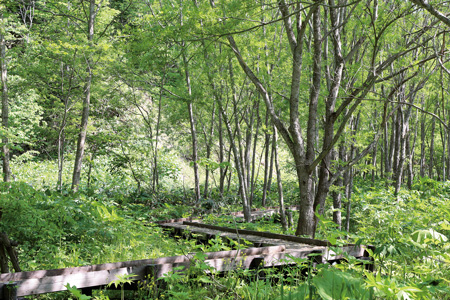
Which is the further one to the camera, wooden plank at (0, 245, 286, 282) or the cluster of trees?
the cluster of trees

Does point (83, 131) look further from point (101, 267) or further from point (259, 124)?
point (259, 124)

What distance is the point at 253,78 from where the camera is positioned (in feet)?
20.9

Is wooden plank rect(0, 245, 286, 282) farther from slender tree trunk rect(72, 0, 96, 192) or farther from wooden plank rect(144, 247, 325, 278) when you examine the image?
slender tree trunk rect(72, 0, 96, 192)

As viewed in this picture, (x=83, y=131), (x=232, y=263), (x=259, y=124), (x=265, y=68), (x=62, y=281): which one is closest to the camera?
(x=62, y=281)

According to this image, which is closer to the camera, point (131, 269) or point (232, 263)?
point (131, 269)

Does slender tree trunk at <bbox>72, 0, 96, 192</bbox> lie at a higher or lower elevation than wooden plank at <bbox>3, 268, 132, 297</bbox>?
higher

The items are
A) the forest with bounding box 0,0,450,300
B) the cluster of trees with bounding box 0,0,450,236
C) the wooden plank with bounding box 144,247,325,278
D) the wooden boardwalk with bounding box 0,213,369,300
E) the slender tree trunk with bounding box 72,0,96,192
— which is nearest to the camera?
the wooden boardwalk with bounding box 0,213,369,300

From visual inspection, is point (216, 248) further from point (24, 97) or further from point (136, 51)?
point (24, 97)

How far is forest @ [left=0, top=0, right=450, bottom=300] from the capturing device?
3.06 metres

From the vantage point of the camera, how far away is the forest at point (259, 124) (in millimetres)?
3061

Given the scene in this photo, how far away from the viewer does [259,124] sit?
499 inches

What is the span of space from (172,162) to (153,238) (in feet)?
40.7

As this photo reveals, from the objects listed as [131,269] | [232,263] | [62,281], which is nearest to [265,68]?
[232,263]

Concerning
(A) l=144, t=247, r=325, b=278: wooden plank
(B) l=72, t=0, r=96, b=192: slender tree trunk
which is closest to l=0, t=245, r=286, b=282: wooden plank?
(A) l=144, t=247, r=325, b=278: wooden plank
